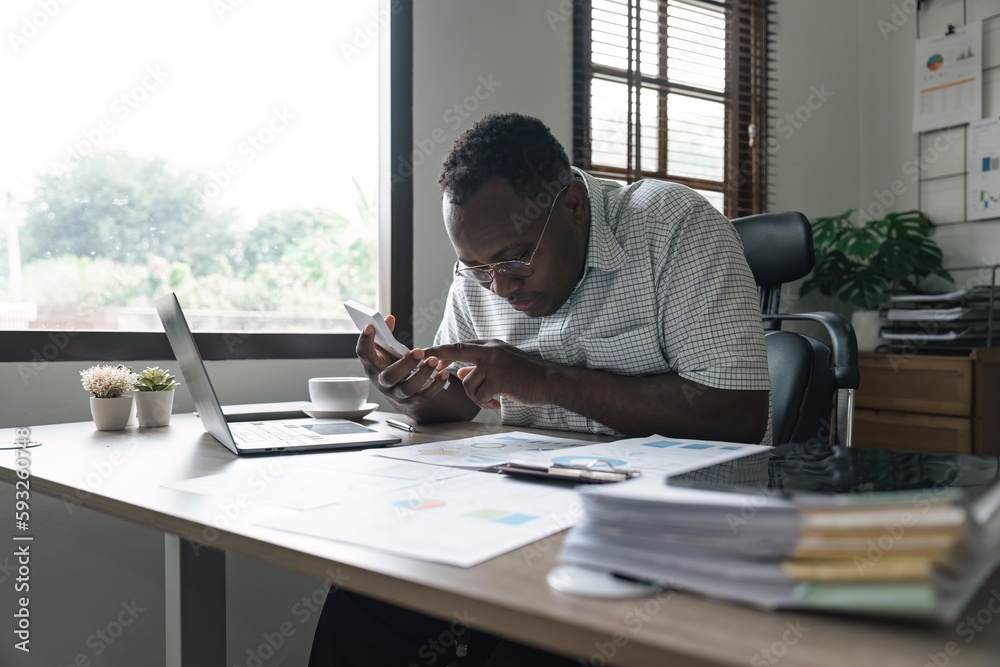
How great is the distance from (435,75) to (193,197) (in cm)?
80

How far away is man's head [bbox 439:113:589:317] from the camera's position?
141 cm

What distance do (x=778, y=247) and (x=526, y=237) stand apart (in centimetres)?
66

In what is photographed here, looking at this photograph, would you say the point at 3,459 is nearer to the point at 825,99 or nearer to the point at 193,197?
the point at 193,197

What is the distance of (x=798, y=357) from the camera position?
5.37ft

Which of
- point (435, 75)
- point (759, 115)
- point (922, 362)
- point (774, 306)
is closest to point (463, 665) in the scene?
point (774, 306)

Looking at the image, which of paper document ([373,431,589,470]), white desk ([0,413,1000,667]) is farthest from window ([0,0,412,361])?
white desk ([0,413,1000,667])

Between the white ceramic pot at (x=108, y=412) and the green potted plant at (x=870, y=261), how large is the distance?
2664 mm

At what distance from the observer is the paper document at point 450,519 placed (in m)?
0.59

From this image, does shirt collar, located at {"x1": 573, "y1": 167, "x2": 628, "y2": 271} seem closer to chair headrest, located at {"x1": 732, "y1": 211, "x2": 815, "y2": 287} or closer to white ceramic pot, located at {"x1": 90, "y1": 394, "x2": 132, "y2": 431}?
chair headrest, located at {"x1": 732, "y1": 211, "x2": 815, "y2": 287}

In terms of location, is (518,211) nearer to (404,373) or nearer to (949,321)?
(404,373)

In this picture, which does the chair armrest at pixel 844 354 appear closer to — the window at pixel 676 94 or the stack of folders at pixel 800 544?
the stack of folders at pixel 800 544

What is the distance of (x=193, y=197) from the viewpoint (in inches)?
78.5

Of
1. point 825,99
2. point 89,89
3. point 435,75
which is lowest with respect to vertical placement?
point 89,89

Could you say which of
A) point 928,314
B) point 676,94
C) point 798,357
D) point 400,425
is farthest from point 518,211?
point 928,314
